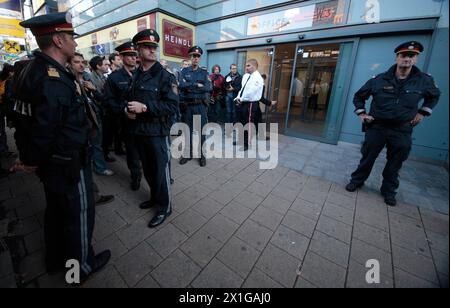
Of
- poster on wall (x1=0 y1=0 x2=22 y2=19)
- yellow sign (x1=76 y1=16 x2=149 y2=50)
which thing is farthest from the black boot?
poster on wall (x1=0 y1=0 x2=22 y2=19)

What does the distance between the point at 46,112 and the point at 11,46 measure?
1124cm

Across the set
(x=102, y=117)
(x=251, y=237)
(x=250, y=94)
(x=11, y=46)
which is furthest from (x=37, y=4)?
(x=251, y=237)

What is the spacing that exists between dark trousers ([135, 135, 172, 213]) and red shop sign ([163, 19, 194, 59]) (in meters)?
6.13

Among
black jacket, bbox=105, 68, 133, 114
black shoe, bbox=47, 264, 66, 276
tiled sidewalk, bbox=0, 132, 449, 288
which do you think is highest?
black jacket, bbox=105, 68, 133, 114

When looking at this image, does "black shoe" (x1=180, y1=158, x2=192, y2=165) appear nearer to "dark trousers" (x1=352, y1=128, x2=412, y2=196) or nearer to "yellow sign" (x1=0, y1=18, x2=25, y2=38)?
"dark trousers" (x1=352, y1=128, x2=412, y2=196)

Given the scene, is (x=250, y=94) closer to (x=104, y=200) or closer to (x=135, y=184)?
(x=135, y=184)

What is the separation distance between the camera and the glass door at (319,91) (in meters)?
5.31

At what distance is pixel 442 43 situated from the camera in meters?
4.11

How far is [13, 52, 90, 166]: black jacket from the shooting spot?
1264mm

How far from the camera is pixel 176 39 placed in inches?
300

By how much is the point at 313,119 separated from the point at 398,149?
3.81 metres

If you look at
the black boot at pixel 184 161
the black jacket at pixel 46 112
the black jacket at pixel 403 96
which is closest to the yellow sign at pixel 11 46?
the black boot at pixel 184 161

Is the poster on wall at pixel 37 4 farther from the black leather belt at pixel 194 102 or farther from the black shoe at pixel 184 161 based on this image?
the black shoe at pixel 184 161

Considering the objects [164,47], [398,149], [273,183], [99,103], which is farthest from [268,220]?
[164,47]
